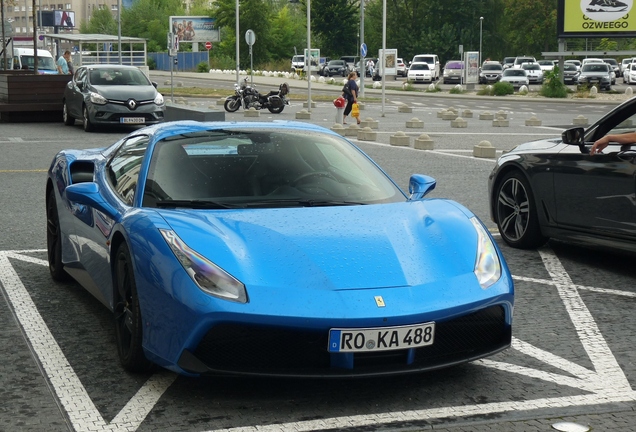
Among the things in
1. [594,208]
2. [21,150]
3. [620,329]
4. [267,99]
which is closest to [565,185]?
[594,208]

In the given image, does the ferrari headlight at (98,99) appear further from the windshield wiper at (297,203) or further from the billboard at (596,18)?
the billboard at (596,18)

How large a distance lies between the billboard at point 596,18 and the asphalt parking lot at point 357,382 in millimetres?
42538

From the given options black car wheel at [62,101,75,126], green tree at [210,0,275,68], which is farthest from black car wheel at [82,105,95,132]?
green tree at [210,0,275,68]

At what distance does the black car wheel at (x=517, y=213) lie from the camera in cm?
894

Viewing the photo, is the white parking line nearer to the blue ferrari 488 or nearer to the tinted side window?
the blue ferrari 488

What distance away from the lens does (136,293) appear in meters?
5.11

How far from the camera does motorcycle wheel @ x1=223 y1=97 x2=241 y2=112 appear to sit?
1412 inches

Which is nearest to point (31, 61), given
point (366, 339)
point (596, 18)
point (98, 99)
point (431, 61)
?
point (596, 18)

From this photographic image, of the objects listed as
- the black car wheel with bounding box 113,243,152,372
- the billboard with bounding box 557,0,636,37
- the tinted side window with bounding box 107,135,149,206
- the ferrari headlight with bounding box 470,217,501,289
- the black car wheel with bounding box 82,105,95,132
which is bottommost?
the black car wheel with bounding box 82,105,95,132

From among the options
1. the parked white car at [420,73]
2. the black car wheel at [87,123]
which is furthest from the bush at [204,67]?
the black car wheel at [87,123]

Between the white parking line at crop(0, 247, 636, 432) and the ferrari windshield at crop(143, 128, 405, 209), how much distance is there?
1.01 metres

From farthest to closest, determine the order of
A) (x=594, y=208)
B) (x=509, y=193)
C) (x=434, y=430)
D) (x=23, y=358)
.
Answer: (x=509, y=193) < (x=594, y=208) < (x=23, y=358) < (x=434, y=430)

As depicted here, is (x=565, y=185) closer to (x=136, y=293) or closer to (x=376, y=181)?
(x=376, y=181)

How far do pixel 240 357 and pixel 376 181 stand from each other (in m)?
1.78
